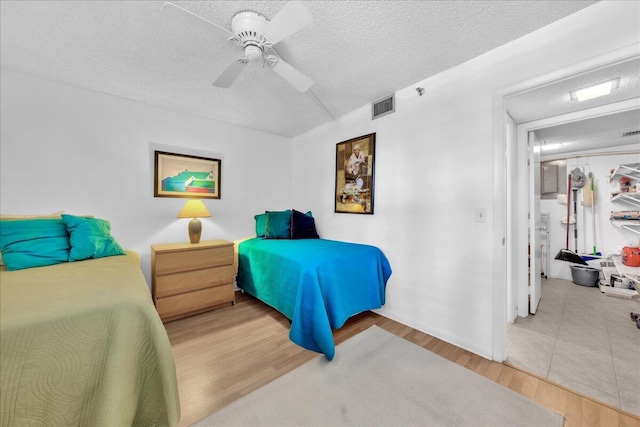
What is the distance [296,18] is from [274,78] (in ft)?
3.27

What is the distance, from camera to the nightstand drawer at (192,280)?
2299 millimetres

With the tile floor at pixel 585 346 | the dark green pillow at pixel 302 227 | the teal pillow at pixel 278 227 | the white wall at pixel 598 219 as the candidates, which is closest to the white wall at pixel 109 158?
the teal pillow at pixel 278 227

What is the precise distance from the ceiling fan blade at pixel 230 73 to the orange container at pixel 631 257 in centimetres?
470

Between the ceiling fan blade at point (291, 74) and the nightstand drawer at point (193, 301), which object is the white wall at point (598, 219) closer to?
the ceiling fan blade at point (291, 74)

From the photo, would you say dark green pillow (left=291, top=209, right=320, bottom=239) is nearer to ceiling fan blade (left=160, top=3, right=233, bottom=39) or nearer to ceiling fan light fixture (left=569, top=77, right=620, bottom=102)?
ceiling fan blade (left=160, top=3, right=233, bottom=39)

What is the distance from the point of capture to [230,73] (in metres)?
1.68

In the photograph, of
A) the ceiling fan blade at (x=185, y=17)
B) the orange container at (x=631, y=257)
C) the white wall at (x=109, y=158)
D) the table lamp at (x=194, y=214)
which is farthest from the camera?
the orange container at (x=631, y=257)

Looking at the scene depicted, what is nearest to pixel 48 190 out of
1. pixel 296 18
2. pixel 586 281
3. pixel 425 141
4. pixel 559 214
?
pixel 296 18

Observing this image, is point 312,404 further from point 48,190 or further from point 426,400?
point 48,190

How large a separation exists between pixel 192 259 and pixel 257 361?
1275 millimetres

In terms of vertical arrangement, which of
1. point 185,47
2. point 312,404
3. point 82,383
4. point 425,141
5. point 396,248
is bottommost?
point 312,404

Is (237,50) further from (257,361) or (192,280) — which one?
(257,361)

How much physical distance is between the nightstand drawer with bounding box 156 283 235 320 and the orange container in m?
4.76

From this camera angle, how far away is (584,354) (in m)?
1.83
